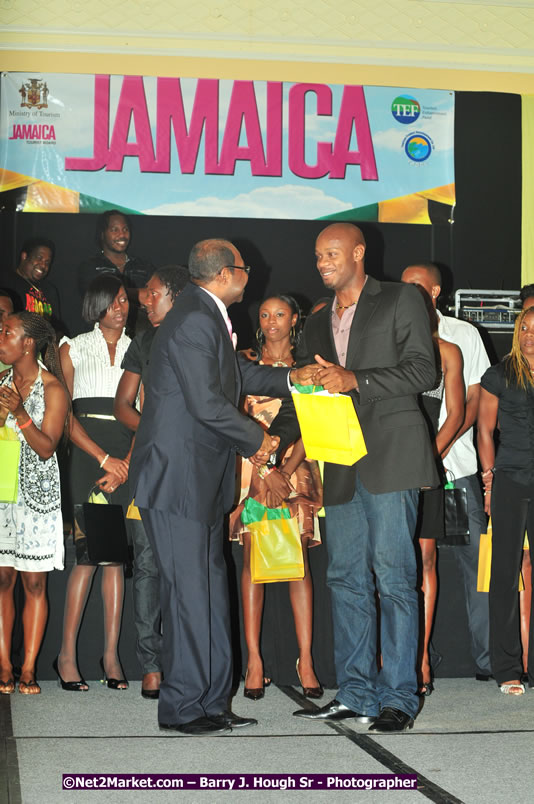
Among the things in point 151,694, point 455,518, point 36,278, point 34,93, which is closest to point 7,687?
point 151,694

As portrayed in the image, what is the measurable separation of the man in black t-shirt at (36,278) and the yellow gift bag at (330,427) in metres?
3.30

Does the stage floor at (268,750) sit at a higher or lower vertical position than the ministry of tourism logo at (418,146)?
lower

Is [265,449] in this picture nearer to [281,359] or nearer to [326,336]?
[326,336]

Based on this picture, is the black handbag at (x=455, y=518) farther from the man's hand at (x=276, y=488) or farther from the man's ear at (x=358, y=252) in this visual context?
the man's ear at (x=358, y=252)

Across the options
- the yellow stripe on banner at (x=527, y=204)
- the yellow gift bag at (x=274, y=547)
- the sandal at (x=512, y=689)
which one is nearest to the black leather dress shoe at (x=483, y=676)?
the sandal at (x=512, y=689)

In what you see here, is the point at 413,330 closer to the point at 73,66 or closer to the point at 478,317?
the point at 478,317

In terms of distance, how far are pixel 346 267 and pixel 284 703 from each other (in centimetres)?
163

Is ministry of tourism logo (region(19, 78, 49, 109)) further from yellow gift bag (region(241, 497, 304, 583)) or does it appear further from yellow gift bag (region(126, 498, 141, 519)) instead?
yellow gift bag (region(241, 497, 304, 583))

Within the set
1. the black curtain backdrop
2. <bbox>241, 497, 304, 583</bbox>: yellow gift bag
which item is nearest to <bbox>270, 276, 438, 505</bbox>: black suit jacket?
<bbox>241, 497, 304, 583</bbox>: yellow gift bag

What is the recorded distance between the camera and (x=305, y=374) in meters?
3.16

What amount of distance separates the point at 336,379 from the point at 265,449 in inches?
13.3

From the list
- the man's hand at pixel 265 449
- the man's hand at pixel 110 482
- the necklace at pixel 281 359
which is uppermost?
the necklace at pixel 281 359

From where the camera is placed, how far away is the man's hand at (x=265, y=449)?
10.3ft

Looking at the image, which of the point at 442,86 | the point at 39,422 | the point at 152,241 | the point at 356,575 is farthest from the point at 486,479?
the point at 442,86
